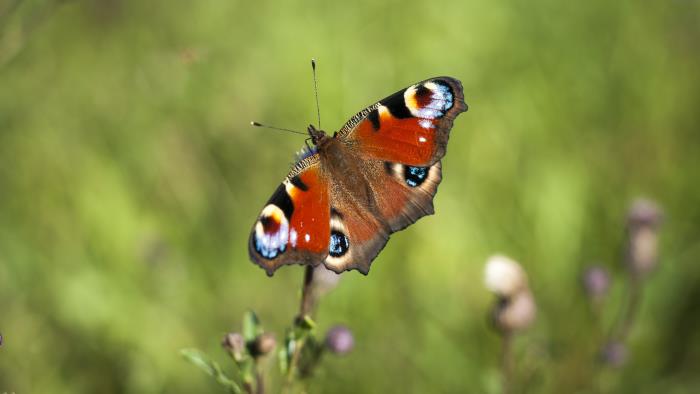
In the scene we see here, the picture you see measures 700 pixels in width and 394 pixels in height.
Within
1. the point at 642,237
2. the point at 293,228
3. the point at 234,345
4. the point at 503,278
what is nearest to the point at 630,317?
the point at 642,237

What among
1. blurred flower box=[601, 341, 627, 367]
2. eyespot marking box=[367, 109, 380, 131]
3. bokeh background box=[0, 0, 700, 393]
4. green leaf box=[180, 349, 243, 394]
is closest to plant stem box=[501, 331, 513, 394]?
bokeh background box=[0, 0, 700, 393]

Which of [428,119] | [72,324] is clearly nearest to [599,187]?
[428,119]

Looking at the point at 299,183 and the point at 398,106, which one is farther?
the point at 398,106

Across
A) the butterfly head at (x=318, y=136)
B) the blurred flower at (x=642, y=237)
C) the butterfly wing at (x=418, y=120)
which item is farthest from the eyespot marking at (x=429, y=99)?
the blurred flower at (x=642, y=237)

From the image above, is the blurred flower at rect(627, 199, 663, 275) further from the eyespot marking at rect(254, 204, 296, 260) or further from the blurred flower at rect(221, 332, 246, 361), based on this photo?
the blurred flower at rect(221, 332, 246, 361)

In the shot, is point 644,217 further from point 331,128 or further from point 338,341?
point 331,128

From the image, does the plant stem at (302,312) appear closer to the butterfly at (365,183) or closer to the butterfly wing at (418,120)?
the butterfly at (365,183)

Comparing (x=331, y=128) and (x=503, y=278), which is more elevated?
(x=331, y=128)
